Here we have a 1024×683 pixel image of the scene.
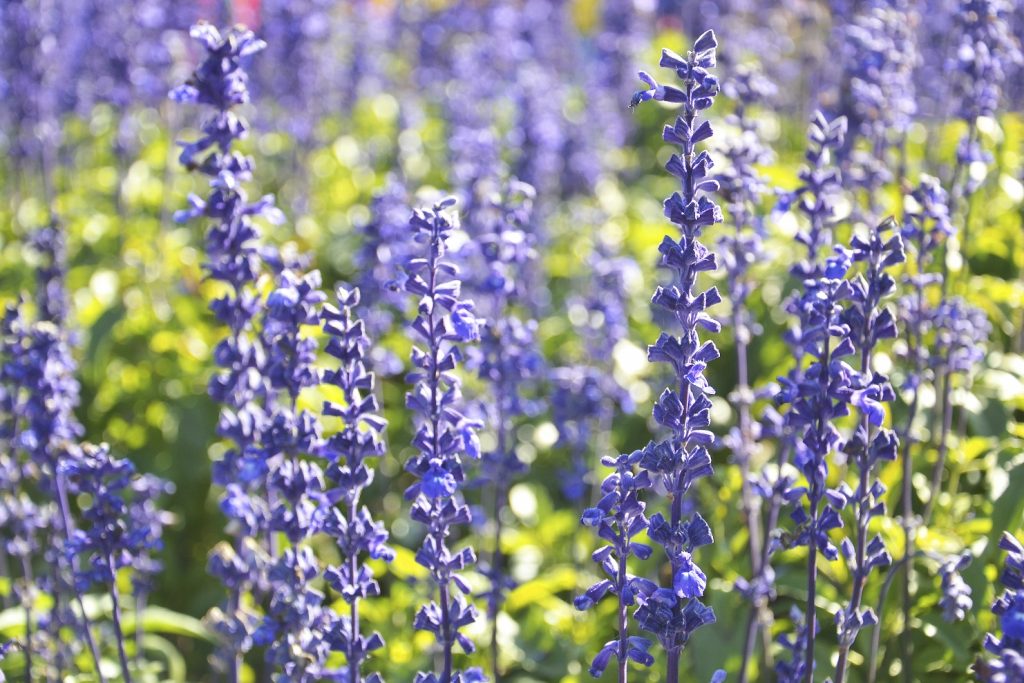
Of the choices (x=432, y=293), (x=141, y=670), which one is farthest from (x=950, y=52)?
(x=141, y=670)

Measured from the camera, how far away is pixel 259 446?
3713mm

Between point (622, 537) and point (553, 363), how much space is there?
3.81 m

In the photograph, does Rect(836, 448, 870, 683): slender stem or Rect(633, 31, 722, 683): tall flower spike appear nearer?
Rect(633, 31, 722, 683): tall flower spike

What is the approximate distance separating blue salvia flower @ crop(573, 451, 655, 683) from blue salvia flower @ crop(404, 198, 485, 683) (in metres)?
0.36

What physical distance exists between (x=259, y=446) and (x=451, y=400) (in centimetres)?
105

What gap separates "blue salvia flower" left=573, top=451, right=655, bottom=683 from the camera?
2.68 meters

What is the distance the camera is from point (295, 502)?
3.35 meters

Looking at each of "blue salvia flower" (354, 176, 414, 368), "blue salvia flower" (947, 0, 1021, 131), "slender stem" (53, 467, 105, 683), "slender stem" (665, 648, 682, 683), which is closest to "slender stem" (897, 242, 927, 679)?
"blue salvia flower" (947, 0, 1021, 131)

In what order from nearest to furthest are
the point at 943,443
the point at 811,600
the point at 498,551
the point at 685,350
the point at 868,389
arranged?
the point at 685,350 → the point at 868,389 → the point at 811,600 → the point at 498,551 → the point at 943,443

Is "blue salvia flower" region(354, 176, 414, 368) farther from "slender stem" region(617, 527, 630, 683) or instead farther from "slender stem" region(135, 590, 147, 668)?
"slender stem" region(617, 527, 630, 683)

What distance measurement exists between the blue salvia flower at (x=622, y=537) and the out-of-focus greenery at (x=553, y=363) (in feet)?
3.96

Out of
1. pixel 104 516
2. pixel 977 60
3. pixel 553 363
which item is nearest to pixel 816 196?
pixel 977 60

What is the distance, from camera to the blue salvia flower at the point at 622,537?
2682mm

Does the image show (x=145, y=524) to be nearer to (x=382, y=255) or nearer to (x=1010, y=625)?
(x=382, y=255)
